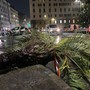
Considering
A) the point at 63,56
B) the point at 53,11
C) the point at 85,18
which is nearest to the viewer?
the point at 63,56

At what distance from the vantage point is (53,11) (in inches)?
3541

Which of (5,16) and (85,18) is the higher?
A: (5,16)

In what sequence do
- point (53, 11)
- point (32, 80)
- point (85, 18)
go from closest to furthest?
1. point (32, 80)
2. point (85, 18)
3. point (53, 11)

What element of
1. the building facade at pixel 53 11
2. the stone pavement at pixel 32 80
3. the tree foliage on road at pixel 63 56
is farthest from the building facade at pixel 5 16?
the stone pavement at pixel 32 80

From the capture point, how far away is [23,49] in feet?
8.40

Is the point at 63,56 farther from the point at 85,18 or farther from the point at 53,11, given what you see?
the point at 53,11

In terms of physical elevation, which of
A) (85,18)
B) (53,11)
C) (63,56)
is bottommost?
(63,56)

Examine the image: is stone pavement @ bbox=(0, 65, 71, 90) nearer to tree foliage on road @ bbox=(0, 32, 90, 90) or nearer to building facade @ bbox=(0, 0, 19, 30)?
tree foliage on road @ bbox=(0, 32, 90, 90)

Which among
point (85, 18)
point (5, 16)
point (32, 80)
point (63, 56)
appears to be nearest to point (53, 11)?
point (5, 16)

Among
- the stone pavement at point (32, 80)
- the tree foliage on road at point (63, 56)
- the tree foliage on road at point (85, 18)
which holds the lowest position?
the stone pavement at point (32, 80)

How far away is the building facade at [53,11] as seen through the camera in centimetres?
8794

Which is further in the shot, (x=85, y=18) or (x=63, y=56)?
(x=85, y=18)

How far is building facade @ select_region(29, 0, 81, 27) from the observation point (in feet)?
289

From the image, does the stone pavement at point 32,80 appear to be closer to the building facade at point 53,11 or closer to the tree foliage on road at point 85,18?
the tree foliage on road at point 85,18
